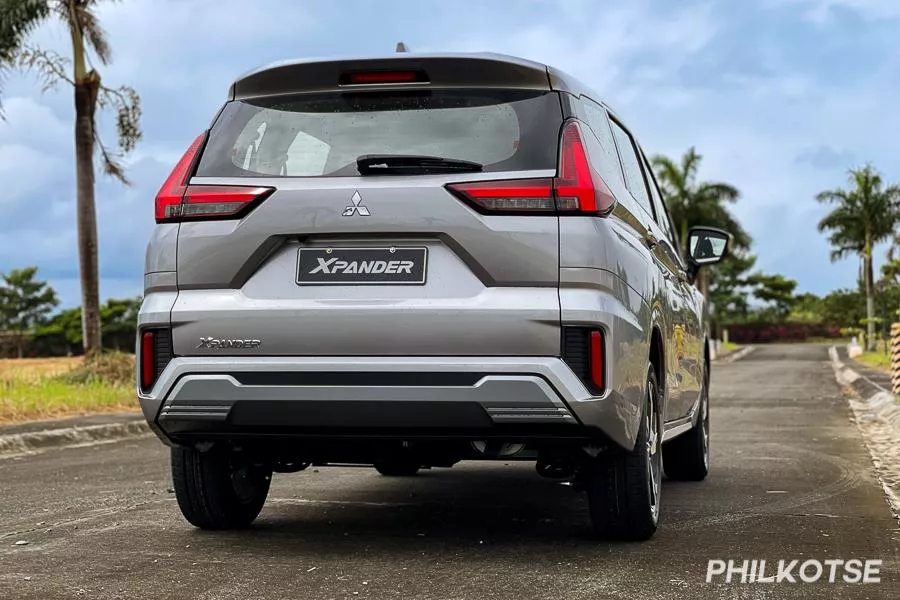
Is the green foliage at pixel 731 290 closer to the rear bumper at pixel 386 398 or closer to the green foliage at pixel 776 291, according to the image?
the green foliage at pixel 776 291

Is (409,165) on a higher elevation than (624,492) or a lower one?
higher

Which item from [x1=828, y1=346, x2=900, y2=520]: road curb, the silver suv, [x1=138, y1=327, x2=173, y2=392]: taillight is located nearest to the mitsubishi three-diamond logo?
the silver suv

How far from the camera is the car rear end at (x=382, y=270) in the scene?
14.7ft

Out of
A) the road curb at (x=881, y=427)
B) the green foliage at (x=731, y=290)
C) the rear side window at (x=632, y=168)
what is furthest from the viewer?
the green foliage at (x=731, y=290)

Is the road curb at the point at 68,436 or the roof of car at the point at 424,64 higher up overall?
the roof of car at the point at 424,64

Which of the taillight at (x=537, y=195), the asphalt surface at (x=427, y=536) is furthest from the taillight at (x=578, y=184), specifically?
the asphalt surface at (x=427, y=536)

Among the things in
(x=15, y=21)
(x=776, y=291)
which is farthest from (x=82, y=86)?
(x=776, y=291)

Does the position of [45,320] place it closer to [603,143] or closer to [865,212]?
[865,212]

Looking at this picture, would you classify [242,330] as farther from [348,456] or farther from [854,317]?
[854,317]

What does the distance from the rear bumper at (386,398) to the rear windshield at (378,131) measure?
0.78 m

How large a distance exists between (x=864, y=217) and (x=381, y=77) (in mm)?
56040

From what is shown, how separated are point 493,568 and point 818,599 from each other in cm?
120

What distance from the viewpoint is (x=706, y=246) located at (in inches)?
312

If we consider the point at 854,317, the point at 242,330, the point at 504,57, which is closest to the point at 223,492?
the point at 242,330
